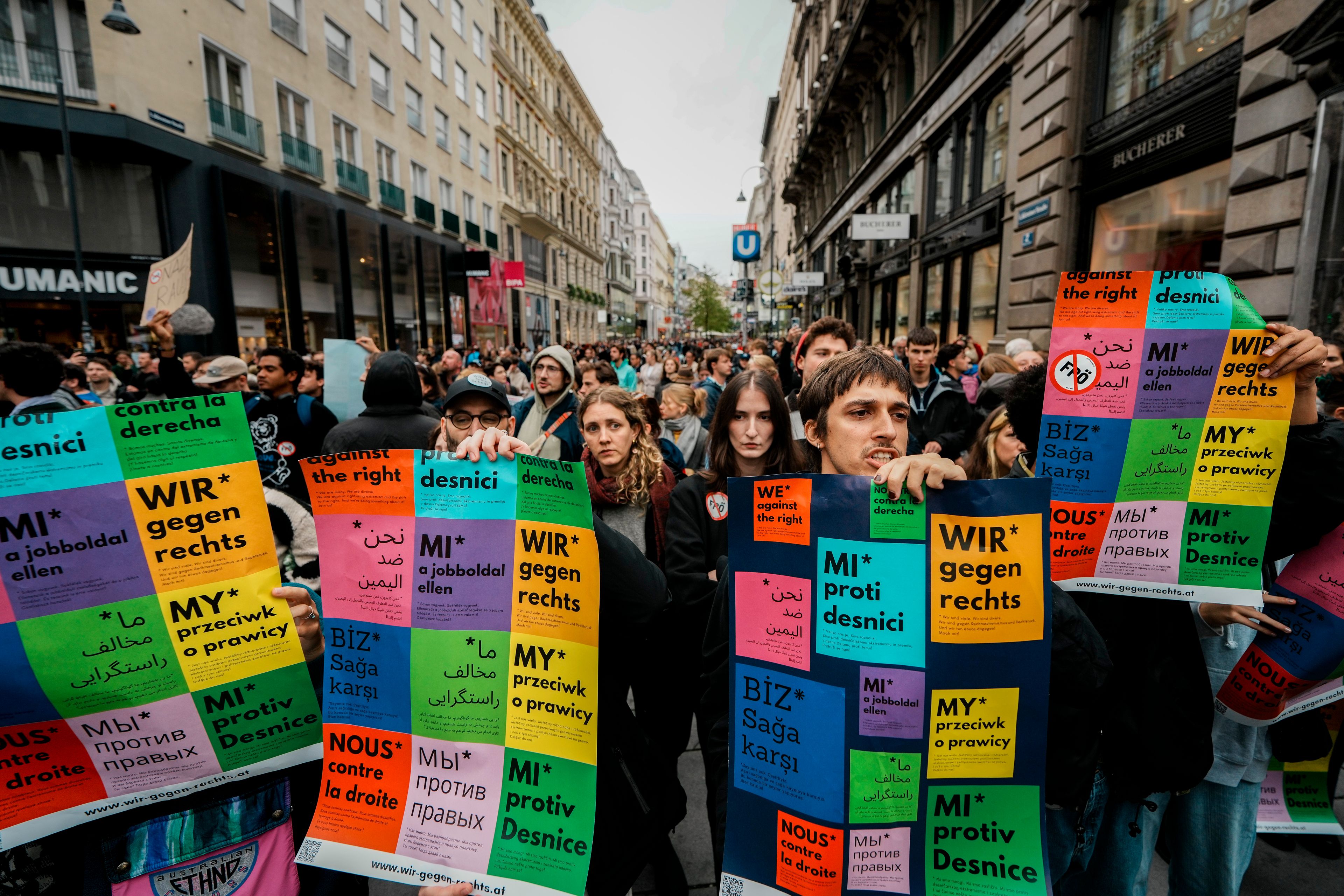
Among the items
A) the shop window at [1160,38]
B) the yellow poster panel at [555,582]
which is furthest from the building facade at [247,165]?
the yellow poster panel at [555,582]

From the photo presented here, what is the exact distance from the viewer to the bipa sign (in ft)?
41.4

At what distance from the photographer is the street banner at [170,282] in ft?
17.3

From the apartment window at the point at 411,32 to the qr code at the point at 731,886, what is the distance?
29.9m

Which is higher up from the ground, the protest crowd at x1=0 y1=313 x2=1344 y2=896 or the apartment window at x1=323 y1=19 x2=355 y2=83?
the apartment window at x1=323 y1=19 x2=355 y2=83

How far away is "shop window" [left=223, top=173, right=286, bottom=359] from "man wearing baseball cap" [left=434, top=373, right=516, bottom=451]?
1612 cm

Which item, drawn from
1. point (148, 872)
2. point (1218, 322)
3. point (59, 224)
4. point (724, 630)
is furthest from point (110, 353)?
point (1218, 322)

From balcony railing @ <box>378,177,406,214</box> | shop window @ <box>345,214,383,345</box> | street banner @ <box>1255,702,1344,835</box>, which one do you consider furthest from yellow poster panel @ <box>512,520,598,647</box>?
balcony railing @ <box>378,177,406,214</box>

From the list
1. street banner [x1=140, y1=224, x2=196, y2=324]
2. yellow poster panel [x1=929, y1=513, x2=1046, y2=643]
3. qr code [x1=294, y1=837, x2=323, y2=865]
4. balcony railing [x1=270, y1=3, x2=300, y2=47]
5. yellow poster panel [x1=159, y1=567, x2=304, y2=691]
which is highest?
balcony railing [x1=270, y1=3, x2=300, y2=47]

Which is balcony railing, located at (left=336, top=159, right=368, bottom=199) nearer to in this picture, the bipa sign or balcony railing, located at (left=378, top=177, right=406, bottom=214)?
balcony railing, located at (left=378, top=177, right=406, bottom=214)

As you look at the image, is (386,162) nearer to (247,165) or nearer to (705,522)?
(247,165)

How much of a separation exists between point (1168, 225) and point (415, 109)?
26.8 m

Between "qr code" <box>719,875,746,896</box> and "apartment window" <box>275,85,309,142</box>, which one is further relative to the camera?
"apartment window" <box>275,85,309,142</box>

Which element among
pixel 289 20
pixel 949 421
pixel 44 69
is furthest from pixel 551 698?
pixel 289 20

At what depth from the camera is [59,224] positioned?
13.2m
